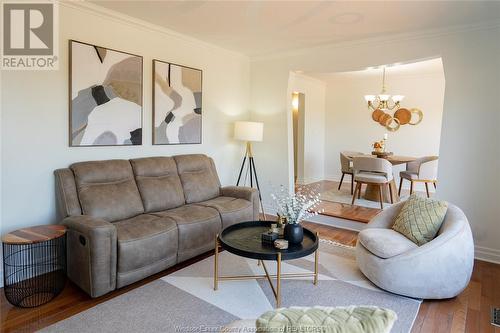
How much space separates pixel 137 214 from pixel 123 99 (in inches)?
49.8

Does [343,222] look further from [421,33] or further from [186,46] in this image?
[186,46]

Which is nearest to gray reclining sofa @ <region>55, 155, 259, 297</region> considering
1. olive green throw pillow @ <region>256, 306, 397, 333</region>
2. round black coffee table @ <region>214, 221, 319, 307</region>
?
round black coffee table @ <region>214, 221, 319, 307</region>

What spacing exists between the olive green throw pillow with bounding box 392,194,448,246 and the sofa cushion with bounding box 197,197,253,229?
63.8 inches

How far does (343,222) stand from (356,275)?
1.56m

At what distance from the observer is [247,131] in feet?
15.3

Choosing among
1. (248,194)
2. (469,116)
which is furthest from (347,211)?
(469,116)

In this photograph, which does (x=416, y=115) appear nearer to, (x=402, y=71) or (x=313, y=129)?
(x=402, y=71)

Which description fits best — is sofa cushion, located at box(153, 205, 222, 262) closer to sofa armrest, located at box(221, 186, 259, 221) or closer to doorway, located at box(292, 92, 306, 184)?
sofa armrest, located at box(221, 186, 259, 221)

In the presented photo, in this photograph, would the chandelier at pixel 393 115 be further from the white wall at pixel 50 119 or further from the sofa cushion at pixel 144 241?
the sofa cushion at pixel 144 241

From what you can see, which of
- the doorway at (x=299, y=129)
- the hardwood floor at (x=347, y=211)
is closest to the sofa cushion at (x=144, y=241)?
the hardwood floor at (x=347, y=211)

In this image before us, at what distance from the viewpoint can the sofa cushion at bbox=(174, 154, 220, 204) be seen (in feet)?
12.8

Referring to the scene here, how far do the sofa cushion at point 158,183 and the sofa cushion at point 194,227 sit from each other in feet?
0.50

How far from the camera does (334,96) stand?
25.9 feet

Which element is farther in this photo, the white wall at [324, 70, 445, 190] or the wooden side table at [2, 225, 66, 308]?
the white wall at [324, 70, 445, 190]
